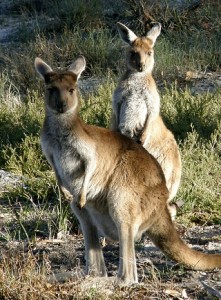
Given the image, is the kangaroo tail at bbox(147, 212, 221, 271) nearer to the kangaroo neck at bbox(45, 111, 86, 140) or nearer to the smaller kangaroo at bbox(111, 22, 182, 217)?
the kangaroo neck at bbox(45, 111, 86, 140)

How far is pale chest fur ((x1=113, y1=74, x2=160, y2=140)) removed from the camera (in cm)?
699

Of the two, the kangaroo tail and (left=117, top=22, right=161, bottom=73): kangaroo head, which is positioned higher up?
(left=117, top=22, right=161, bottom=73): kangaroo head

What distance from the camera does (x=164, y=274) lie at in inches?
187

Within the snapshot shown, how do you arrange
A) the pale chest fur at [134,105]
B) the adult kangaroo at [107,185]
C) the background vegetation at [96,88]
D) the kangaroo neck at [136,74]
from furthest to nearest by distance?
the kangaroo neck at [136,74] → the pale chest fur at [134,105] → the background vegetation at [96,88] → the adult kangaroo at [107,185]

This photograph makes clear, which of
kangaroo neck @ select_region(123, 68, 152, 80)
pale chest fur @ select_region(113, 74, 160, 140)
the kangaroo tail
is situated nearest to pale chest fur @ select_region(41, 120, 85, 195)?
the kangaroo tail

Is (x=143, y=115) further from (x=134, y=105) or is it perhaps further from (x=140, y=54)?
(x=140, y=54)

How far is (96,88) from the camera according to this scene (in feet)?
33.0

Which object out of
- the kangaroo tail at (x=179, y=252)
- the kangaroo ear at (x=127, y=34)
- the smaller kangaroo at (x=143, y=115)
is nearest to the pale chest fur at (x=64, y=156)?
the kangaroo tail at (x=179, y=252)

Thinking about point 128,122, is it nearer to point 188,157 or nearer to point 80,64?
point 188,157

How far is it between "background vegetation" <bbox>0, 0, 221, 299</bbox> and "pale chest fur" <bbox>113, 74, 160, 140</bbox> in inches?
22.2

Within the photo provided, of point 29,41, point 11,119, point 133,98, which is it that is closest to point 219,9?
point 29,41

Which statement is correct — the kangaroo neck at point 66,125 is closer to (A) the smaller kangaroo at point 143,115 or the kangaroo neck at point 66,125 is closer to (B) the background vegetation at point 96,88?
(B) the background vegetation at point 96,88

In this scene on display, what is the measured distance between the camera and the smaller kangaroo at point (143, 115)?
680cm

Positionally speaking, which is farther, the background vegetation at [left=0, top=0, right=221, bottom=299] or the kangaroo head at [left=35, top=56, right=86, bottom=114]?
the background vegetation at [left=0, top=0, right=221, bottom=299]
